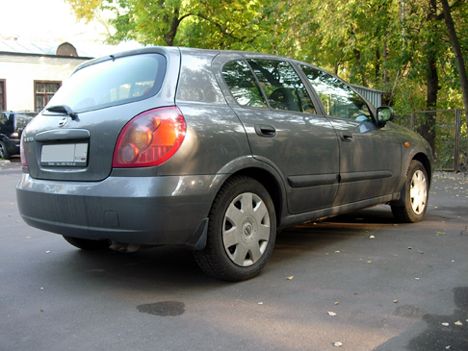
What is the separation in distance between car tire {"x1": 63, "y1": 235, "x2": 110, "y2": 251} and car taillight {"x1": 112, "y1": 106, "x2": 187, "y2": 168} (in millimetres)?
1502

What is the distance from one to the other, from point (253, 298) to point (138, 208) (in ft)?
3.25

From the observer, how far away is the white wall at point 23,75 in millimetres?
31406

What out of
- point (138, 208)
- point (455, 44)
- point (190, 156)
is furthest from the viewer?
point (455, 44)

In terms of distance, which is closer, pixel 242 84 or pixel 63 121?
pixel 63 121

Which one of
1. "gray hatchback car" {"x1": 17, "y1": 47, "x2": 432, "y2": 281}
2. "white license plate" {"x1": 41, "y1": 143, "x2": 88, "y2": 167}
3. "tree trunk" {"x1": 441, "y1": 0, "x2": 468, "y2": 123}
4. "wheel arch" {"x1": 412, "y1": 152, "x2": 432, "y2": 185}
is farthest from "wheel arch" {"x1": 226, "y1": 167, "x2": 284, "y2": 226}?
"tree trunk" {"x1": 441, "y1": 0, "x2": 468, "y2": 123}

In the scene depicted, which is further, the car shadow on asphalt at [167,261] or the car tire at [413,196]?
the car tire at [413,196]

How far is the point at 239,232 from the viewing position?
3934mm

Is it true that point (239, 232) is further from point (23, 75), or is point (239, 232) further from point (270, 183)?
point (23, 75)

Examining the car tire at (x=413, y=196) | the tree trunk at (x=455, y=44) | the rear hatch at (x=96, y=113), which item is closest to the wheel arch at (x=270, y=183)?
the rear hatch at (x=96, y=113)

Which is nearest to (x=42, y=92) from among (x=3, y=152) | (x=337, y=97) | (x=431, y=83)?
(x=3, y=152)

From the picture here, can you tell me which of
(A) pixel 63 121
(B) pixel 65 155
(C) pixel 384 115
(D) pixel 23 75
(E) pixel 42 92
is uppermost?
(D) pixel 23 75

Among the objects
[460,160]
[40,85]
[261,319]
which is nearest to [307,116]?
[261,319]

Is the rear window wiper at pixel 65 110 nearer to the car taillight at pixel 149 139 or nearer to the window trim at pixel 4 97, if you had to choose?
the car taillight at pixel 149 139

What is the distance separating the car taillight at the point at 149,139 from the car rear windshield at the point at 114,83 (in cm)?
24
